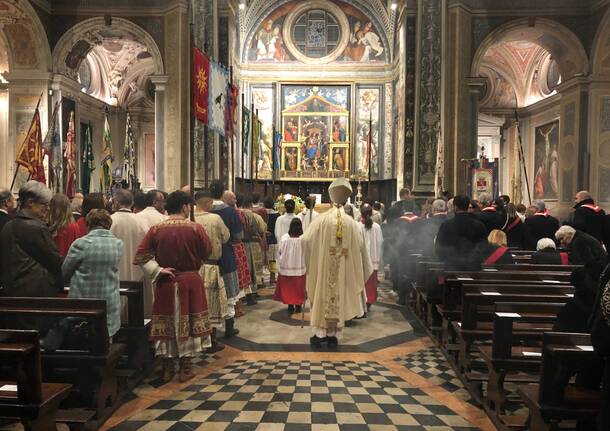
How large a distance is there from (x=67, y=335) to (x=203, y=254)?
137 cm

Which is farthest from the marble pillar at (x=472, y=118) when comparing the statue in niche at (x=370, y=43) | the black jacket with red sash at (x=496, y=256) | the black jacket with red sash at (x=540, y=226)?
the statue in niche at (x=370, y=43)

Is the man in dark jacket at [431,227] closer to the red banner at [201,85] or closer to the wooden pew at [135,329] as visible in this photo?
the red banner at [201,85]

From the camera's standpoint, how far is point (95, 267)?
411 cm

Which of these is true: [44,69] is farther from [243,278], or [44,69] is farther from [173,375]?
[173,375]

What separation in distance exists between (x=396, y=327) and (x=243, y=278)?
7.62 feet

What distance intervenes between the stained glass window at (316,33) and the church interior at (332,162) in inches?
3.7

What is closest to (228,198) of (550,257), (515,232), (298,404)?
(298,404)

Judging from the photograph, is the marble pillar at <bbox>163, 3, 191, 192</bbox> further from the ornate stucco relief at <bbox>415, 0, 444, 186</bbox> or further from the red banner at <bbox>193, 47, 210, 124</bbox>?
the ornate stucco relief at <bbox>415, 0, 444, 186</bbox>

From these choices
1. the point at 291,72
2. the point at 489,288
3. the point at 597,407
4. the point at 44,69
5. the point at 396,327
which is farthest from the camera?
the point at 291,72

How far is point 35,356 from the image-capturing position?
2836 mm

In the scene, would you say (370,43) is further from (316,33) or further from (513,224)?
(513,224)

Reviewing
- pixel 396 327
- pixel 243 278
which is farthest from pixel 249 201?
pixel 396 327

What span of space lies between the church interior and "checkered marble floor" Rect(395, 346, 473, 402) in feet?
0.11

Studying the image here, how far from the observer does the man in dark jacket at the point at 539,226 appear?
8.46 meters
